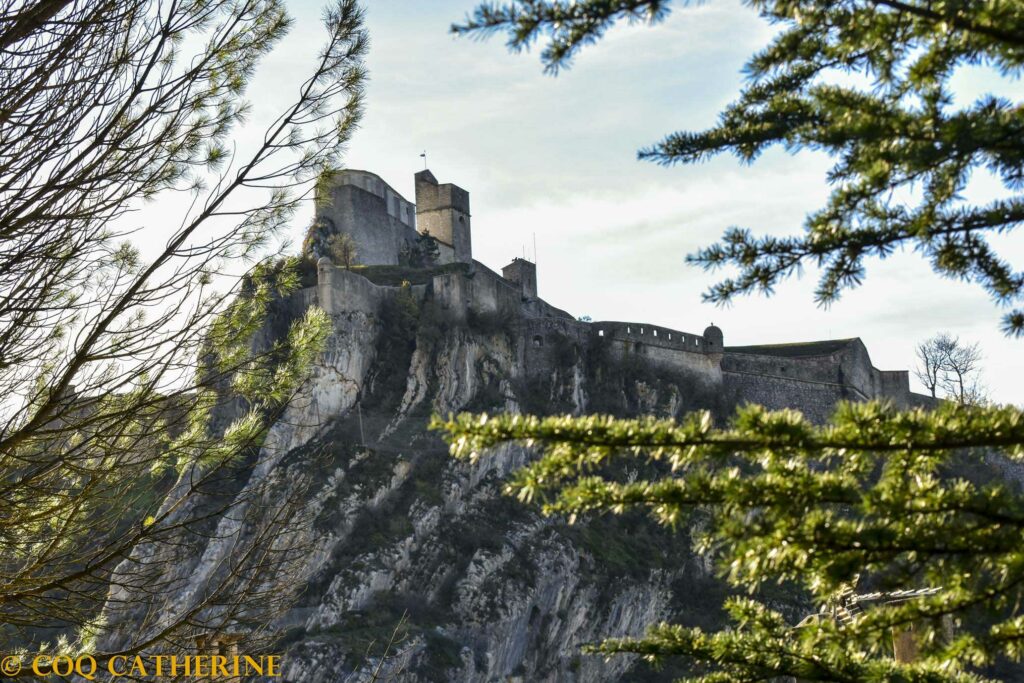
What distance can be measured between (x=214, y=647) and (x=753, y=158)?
159 inches

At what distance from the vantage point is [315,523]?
29969 mm

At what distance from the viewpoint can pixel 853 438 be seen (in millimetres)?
3596

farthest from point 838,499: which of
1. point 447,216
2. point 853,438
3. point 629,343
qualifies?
point 447,216

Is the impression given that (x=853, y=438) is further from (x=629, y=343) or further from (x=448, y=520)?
(x=629, y=343)

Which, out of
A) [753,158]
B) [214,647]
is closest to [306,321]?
[214,647]

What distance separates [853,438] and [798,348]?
134 ft

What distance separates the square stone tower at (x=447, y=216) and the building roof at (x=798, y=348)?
11047 millimetres

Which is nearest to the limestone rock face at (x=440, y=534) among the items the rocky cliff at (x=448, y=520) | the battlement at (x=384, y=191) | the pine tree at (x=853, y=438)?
→ the rocky cliff at (x=448, y=520)

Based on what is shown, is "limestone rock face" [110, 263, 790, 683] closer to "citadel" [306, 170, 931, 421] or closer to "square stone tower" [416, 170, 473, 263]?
"citadel" [306, 170, 931, 421]

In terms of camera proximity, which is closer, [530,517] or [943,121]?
[943,121]

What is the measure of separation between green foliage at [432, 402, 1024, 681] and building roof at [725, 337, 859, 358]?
39.0 meters

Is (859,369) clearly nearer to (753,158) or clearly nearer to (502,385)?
(502,385)

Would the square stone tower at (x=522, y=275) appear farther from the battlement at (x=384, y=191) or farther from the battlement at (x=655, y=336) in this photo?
the battlement at (x=384, y=191)

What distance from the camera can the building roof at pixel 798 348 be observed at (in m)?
42.3
